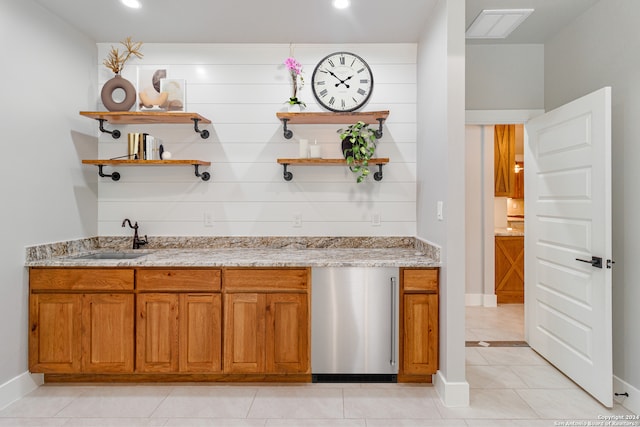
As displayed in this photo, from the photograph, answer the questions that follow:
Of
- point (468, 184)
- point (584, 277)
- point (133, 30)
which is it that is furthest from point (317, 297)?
point (468, 184)

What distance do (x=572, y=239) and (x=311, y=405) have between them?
6.94ft

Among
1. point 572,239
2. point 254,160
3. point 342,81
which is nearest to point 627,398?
point 572,239

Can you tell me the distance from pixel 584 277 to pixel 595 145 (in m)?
0.87

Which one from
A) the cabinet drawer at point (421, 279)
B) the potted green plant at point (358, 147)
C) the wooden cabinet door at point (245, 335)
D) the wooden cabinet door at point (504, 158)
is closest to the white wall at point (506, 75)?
the potted green plant at point (358, 147)

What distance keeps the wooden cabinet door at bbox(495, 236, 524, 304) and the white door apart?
5.00 ft

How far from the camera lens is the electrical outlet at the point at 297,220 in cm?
335

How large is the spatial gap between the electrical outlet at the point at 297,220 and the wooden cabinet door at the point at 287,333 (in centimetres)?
82

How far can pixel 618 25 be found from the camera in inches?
101

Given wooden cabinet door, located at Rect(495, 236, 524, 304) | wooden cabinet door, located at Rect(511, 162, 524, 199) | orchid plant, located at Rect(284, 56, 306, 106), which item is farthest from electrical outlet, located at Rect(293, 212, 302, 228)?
wooden cabinet door, located at Rect(511, 162, 524, 199)

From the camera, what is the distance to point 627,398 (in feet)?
8.07

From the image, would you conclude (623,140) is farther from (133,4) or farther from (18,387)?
(18,387)

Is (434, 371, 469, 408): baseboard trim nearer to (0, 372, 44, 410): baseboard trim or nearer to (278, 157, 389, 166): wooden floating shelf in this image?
(278, 157, 389, 166): wooden floating shelf

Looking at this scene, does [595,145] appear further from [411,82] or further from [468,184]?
[468,184]

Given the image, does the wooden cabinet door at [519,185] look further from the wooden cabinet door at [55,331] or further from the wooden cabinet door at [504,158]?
the wooden cabinet door at [55,331]
